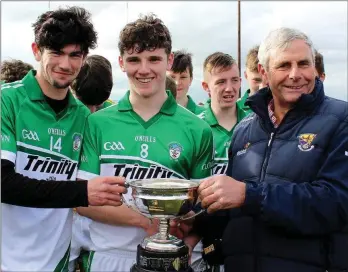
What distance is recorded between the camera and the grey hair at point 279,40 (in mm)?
2264

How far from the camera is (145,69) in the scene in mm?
2617

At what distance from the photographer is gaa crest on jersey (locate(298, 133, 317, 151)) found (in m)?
2.13

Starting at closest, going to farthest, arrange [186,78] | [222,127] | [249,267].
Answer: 1. [249,267]
2. [222,127]
3. [186,78]

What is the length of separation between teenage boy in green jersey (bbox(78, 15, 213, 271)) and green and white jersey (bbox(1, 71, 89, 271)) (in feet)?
0.43

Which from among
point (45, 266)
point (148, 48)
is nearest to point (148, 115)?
point (148, 48)

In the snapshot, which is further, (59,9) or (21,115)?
(59,9)

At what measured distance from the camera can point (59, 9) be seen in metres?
2.87

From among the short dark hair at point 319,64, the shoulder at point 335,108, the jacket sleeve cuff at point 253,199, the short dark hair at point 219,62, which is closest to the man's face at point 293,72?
the shoulder at point 335,108

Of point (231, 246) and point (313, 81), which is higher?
point (313, 81)

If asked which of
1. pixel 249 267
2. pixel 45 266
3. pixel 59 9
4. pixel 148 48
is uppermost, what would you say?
pixel 59 9

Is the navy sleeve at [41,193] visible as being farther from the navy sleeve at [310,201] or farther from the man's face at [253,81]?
the man's face at [253,81]

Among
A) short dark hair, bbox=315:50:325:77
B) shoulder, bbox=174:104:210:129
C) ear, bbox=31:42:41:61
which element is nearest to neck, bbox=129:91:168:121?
shoulder, bbox=174:104:210:129

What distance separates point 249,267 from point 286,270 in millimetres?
178

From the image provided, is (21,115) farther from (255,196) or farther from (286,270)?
(286,270)
